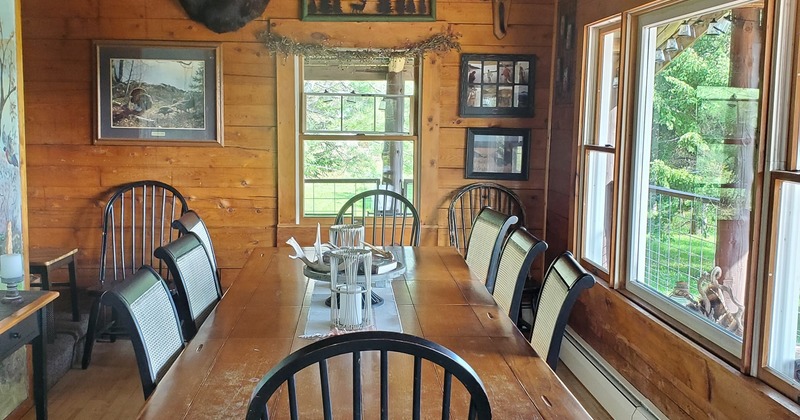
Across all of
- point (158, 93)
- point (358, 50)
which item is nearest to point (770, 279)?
point (358, 50)

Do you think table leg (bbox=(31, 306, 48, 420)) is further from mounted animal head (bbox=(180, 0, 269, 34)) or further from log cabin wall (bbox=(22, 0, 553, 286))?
mounted animal head (bbox=(180, 0, 269, 34))

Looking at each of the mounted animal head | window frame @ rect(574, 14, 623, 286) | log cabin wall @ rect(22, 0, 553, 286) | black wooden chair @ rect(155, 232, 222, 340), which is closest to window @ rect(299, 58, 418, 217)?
log cabin wall @ rect(22, 0, 553, 286)

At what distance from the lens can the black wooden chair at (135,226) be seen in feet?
13.3

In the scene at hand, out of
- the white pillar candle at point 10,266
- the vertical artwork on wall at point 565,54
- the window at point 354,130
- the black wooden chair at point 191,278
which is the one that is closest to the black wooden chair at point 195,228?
the black wooden chair at point 191,278

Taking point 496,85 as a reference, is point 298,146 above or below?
below

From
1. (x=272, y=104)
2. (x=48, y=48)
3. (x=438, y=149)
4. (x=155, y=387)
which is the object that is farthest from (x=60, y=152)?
(x=155, y=387)

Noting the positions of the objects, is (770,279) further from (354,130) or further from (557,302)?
(354,130)

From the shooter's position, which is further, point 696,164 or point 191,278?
point 696,164

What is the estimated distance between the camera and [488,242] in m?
3.09

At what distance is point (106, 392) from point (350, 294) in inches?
76.8

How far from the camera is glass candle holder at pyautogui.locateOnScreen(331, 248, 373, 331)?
2051mm

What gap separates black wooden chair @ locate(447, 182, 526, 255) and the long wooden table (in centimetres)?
133

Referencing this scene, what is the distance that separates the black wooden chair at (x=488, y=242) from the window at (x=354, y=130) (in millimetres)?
1107

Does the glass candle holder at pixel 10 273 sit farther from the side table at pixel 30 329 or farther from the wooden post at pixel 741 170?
the wooden post at pixel 741 170
